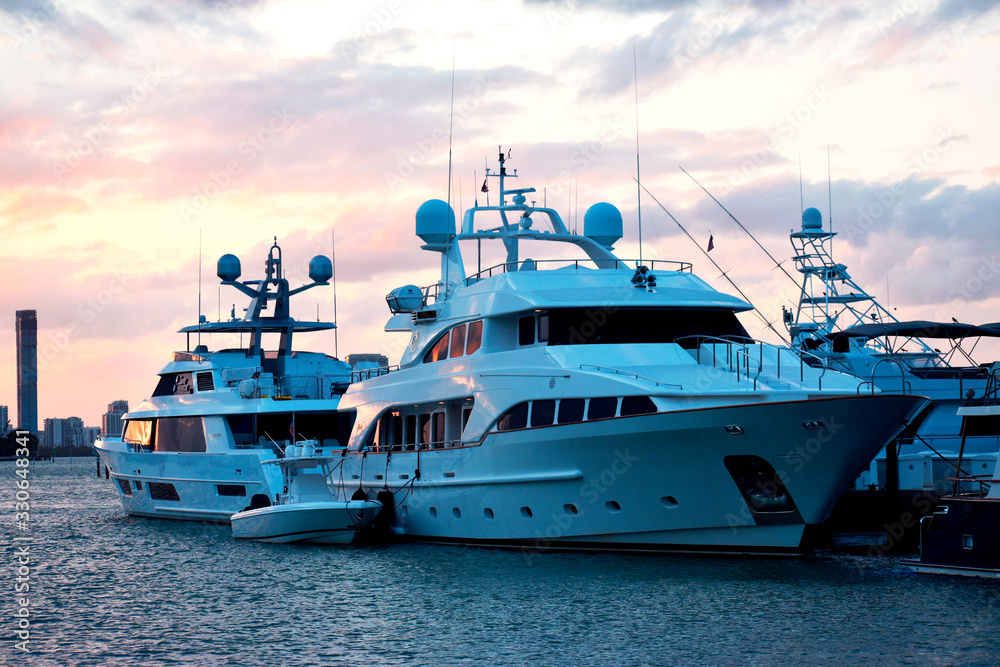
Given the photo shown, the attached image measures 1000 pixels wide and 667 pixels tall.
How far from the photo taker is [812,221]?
43719 millimetres

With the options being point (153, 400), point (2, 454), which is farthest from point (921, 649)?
point (2, 454)

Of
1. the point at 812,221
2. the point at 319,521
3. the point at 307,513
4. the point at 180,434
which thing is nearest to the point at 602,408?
the point at 319,521

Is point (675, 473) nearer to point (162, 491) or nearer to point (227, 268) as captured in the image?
point (162, 491)

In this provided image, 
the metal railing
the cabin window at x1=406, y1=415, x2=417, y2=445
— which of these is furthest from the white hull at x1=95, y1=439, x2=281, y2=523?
the metal railing

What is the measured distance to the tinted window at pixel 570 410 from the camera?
20344 millimetres

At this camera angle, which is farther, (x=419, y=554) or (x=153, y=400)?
(x=153, y=400)

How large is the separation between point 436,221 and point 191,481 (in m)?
12.6

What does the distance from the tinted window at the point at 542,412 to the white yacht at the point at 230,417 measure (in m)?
12.4

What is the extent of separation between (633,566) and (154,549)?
13522 mm

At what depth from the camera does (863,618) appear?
15.5m

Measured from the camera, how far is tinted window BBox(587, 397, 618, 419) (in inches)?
784

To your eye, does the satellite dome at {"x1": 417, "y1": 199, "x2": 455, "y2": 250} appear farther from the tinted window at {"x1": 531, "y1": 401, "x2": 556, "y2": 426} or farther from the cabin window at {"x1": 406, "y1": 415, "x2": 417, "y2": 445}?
the tinted window at {"x1": 531, "y1": 401, "x2": 556, "y2": 426}

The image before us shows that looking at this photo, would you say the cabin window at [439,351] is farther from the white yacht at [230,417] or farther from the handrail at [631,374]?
the white yacht at [230,417]

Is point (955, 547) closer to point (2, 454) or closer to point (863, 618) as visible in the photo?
point (863, 618)
